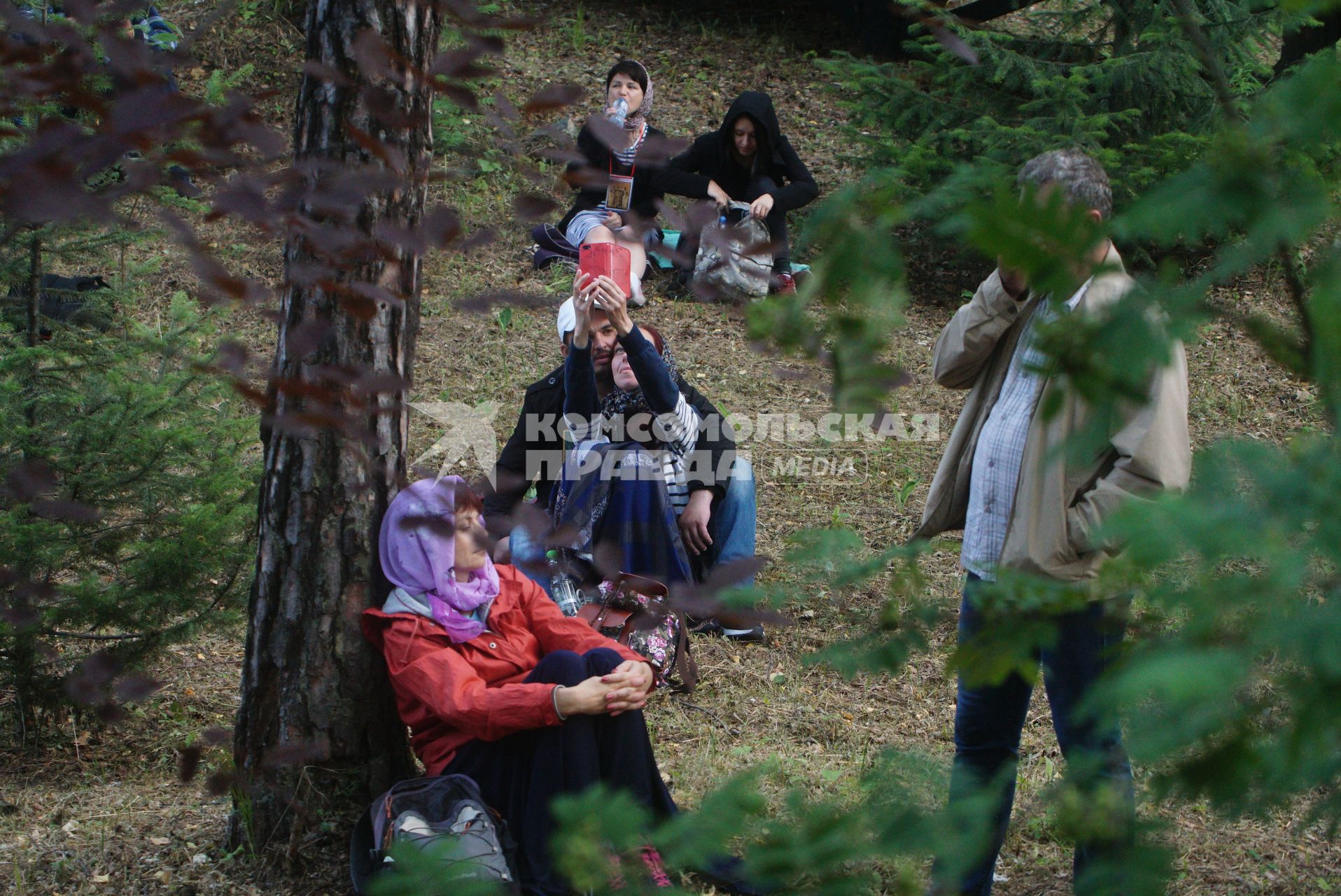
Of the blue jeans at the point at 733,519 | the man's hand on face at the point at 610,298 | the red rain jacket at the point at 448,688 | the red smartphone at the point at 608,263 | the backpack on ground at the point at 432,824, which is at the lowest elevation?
the backpack on ground at the point at 432,824

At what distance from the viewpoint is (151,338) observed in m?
3.89

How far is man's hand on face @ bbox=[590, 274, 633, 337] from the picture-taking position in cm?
365

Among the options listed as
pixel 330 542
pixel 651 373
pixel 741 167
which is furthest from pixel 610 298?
pixel 741 167

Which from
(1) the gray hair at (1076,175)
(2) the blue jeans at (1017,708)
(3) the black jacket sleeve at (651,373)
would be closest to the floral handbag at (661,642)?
(3) the black jacket sleeve at (651,373)

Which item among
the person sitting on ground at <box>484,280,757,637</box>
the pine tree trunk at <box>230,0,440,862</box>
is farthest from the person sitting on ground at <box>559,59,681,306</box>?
the pine tree trunk at <box>230,0,440,862</box>

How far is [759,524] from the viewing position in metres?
5.63

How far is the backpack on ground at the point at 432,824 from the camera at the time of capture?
2.64 meters

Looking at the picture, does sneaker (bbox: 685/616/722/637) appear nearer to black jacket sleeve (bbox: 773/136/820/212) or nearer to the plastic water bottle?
the plastic water bottle

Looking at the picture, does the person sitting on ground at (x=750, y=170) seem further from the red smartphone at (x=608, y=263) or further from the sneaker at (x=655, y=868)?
the sneaker at (x=655, y=868)

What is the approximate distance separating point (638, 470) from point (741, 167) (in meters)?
3.41

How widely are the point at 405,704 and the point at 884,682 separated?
206 cm

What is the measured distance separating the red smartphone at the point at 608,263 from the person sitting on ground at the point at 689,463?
281 millimetres

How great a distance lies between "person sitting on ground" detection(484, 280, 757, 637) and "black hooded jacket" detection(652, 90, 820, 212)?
2821 mm

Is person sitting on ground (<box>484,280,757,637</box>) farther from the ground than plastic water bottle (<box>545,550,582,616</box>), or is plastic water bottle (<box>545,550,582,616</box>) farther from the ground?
person sitting on ground (<box>484,280,757,637</box>)
